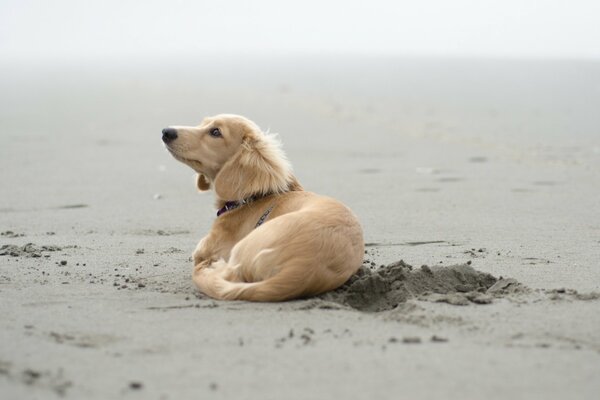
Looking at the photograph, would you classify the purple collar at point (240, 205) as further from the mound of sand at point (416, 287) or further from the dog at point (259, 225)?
the mound of sand at point (416, 287)

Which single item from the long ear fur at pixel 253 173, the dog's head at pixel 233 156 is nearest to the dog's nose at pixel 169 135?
the dog's head at pixel 233 156

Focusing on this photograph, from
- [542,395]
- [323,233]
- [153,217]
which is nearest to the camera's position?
[542,395]

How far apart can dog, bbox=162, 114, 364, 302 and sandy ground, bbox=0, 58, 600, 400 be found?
121 mm

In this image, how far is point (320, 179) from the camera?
1016 centimetres

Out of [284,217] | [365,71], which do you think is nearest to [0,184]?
[284,217]

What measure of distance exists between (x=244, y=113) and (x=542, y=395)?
15125mm

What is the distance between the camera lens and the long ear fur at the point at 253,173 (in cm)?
570

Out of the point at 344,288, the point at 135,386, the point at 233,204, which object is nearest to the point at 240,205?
the point at 233,204

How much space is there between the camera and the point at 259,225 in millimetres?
5531

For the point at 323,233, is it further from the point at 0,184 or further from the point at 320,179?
the point at 0,184

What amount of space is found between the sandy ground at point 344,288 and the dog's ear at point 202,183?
50 centimetres

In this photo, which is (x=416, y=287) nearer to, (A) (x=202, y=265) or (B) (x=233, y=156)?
(A) (x=202, y=265)

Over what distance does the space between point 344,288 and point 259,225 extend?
78 centimetres

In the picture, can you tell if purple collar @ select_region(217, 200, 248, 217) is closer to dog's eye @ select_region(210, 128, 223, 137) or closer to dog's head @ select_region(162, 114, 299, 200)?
dog's head @ select_region(162, 114, 299, 200)
